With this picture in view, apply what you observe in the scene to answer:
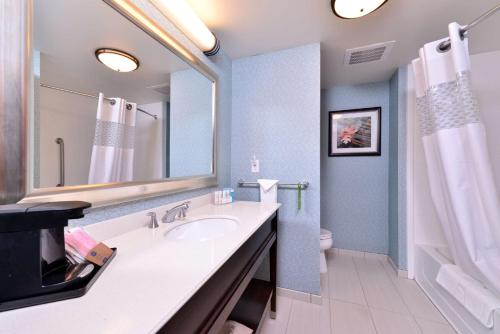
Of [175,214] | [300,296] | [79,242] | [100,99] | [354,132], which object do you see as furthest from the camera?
[354,132]

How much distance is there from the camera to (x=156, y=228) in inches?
35.9

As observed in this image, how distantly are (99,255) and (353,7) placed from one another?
1.67 metres

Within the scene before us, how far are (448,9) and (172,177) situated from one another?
2.04 metres

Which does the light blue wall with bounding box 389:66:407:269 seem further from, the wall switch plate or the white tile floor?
the wall switch plate

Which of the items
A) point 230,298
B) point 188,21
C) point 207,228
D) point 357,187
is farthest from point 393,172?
point 188,21

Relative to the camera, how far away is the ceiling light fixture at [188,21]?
0.99 m

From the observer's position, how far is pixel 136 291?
17.8 inches

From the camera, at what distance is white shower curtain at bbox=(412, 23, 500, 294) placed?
3.73 feet

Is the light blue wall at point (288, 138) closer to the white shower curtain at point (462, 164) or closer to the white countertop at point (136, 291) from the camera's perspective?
the white shower curtain at point (462, 164)

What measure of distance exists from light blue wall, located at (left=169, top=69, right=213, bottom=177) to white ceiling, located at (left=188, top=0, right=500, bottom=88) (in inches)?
16.5

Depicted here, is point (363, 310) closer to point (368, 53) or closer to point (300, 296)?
point (300, 296)

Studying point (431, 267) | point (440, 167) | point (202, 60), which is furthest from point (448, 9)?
point (431, 267)

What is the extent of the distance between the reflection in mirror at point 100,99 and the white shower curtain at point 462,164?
1720 millimetres

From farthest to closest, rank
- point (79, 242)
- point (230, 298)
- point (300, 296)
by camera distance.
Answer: point (300, 296) < point (230, 298) < point (79, 242)
